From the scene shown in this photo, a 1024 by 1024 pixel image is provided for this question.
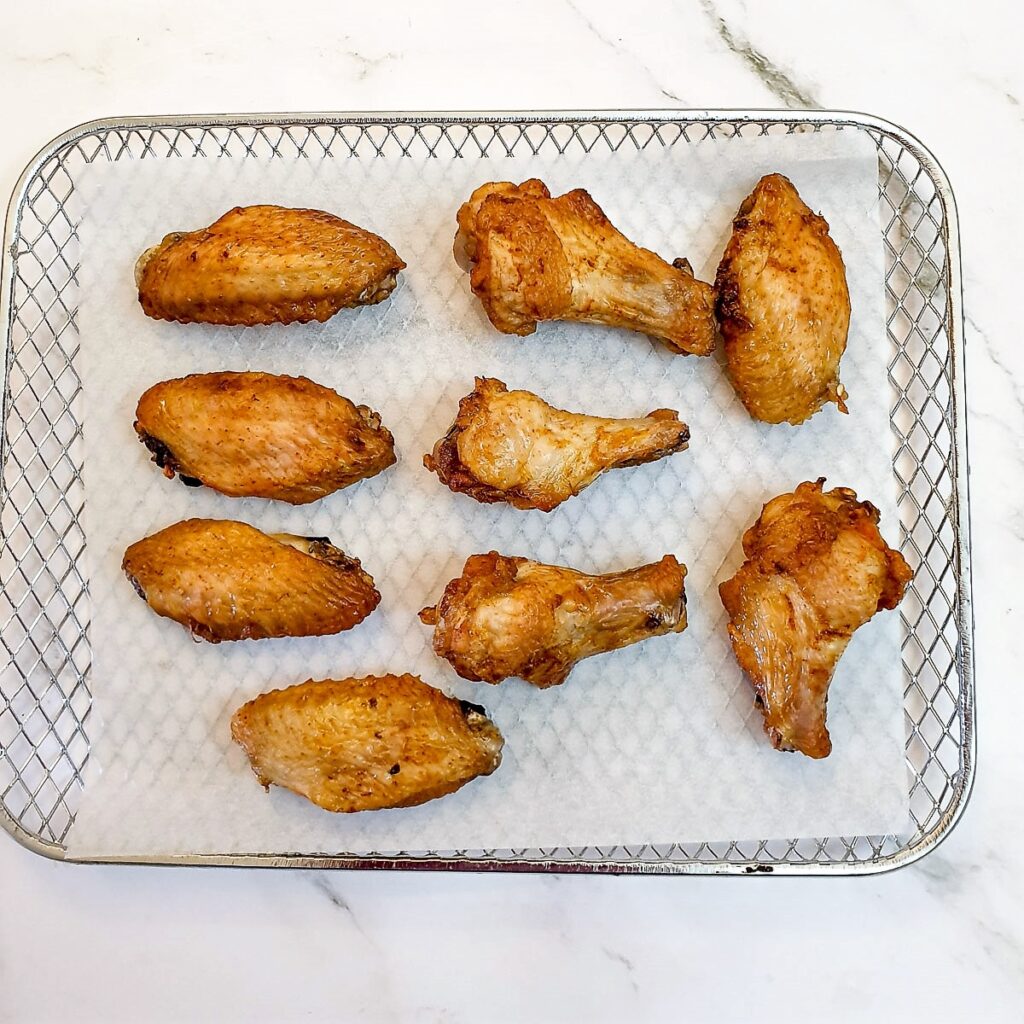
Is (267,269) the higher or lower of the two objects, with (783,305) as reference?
lower

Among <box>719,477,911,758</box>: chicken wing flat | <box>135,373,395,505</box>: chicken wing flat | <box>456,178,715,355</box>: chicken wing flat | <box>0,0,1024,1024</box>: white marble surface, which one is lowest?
<box>0,0,1024,1024</box>: white marble surface

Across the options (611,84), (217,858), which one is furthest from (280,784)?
(611,84)

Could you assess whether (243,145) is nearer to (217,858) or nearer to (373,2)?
(373,2)

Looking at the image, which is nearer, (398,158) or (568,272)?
(568,272)

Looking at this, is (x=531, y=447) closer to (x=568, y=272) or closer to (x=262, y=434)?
(x=568, y=272)

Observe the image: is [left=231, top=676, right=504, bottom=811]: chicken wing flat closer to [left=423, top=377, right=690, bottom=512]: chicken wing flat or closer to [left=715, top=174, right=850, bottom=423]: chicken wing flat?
[left=423, top=377, right=690, bottom=512]: chicken wing flat

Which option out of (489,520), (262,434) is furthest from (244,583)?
(489,520)

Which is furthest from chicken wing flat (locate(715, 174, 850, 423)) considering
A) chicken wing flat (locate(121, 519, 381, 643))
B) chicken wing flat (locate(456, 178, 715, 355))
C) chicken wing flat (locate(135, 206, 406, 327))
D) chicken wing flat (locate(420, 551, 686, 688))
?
chicken wing flat (locate(121, 519, 381, 643))
